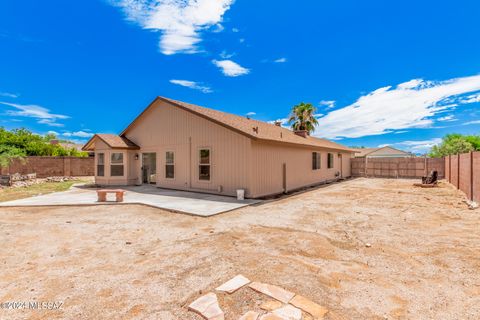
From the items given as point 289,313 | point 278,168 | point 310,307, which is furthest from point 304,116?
point 289,313

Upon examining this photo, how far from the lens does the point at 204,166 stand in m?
10.4

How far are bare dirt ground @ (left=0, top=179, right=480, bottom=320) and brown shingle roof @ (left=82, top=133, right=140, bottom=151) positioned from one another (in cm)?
657

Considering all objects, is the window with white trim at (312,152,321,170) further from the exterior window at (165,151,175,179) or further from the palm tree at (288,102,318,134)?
the palm tree at (288,102,318,134)

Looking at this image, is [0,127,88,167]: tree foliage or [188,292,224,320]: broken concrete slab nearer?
[188,292,224,320]: broken concrete slab

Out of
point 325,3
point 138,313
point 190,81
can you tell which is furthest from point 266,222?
point 190,81

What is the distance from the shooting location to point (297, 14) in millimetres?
10797

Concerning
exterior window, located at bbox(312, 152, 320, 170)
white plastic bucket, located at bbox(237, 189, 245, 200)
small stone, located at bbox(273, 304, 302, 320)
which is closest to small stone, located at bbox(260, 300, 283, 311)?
small stone, located at bbox(273, 304, 302, 320)

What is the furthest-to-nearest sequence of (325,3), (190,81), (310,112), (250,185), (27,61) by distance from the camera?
(310,112)
(190,81)
(27,61)
(325,3)
(250,185)

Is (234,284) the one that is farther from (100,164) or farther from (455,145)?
(455,145)

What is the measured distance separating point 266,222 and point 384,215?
12.2 ft

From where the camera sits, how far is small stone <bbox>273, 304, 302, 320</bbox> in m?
2.10

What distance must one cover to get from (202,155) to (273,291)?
8.37 m

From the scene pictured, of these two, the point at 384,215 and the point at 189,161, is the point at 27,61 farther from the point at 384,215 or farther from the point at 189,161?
the point at 384,215

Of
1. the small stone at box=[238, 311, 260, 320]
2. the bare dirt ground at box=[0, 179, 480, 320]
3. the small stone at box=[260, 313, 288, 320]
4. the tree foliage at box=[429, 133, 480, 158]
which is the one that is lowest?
the bare dirt ground at box=[0, 179, 480, 320]
